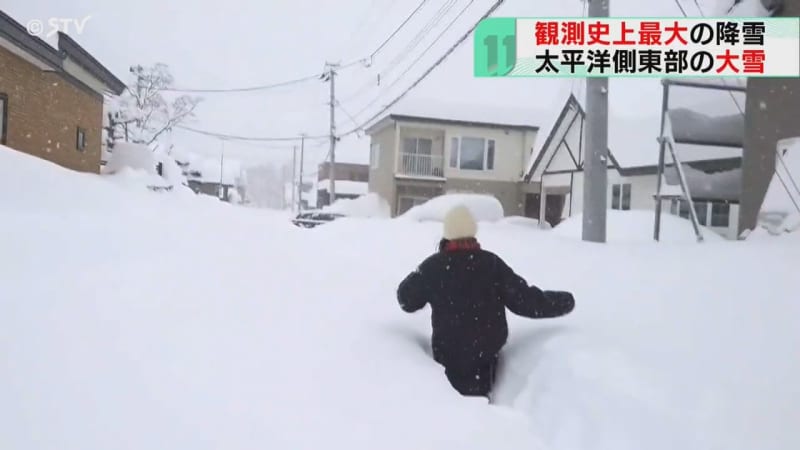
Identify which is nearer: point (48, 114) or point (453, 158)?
point (48, 114)

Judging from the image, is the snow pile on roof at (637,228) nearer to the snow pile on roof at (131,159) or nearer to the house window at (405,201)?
the house window at (405,201)

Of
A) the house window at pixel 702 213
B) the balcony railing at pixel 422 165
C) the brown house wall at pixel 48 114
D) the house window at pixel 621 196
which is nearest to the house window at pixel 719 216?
the house window at pixel 702 213

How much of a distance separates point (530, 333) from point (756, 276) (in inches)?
56.4

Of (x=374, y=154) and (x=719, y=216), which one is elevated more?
(x=374, y=154)

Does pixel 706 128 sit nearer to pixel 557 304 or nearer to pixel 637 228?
pixel 637 228

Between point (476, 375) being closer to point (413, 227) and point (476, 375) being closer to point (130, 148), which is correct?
point (413, 227)

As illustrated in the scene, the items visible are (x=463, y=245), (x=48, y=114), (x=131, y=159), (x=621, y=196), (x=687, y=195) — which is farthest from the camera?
(x=131, y=159)

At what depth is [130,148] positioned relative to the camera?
15.4 m

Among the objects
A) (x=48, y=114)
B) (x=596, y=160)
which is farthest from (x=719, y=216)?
(x=48, y=114)

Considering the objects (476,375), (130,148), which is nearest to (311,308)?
(476,375)

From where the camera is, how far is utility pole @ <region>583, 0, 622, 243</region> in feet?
17.9

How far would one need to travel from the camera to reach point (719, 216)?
33.6 ft

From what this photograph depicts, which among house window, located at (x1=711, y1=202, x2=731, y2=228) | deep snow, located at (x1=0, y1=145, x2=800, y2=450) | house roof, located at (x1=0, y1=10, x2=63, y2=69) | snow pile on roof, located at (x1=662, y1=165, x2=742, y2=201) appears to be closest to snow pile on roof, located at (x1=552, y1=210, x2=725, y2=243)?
snow pile on roof, located at (x1=662, y1=165, x2=742, y2=201)

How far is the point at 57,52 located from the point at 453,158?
42.7ft
